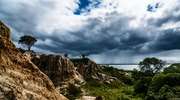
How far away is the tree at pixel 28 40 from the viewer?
608ft

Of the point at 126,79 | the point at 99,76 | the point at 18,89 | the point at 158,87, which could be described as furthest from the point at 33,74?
the point at 126,79

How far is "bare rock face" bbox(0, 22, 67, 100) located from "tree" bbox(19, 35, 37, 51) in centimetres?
15386

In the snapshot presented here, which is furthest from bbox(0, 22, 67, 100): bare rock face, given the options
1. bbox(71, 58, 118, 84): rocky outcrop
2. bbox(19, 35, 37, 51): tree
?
bbox(19, 35, 37, 51): tree

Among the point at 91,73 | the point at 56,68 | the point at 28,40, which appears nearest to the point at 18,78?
the point at 56,68

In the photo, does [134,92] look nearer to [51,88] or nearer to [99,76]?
[99,76]

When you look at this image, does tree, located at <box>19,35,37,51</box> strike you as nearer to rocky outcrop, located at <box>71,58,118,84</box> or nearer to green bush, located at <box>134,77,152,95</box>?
rocky outcrop, located at <box>71,58,118,84</box>

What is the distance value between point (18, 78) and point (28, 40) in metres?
159

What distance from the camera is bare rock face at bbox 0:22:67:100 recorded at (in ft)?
84.7

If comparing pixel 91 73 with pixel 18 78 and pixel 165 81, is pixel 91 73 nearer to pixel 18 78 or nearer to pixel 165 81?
pixel 165 81

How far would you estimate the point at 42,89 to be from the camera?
31.0 meters

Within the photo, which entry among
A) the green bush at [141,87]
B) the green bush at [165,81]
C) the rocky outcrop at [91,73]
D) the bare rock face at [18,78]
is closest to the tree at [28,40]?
the rocky outcrop at [91,73]

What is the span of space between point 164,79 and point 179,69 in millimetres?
26184

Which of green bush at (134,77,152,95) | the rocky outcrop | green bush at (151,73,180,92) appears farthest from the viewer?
the rocky outcrop

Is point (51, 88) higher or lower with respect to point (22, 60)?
lower
